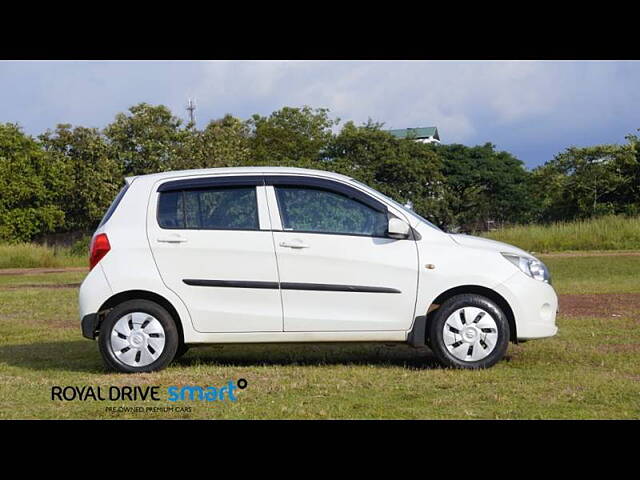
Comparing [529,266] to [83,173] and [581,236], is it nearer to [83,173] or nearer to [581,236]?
[581,236]

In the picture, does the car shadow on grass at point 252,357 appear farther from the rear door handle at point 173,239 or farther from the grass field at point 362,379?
the rear door handle at point 173,239

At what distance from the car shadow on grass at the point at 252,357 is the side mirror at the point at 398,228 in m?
1.29

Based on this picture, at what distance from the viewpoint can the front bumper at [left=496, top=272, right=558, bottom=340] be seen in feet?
26.7

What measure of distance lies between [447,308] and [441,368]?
0.60 m

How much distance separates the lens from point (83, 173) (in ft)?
161

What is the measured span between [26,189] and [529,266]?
43.4 m

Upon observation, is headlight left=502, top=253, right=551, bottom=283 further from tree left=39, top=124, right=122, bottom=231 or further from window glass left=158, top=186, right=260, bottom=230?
tree left=39, top=124, right=122, bottom=231

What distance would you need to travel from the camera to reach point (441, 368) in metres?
8.26

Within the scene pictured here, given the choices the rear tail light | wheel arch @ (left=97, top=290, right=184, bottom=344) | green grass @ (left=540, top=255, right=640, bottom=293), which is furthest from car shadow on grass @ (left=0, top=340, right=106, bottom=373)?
green grass @ (left=540, top=255, right=640, bottom=293)

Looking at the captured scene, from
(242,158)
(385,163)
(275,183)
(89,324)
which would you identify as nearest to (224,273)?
(275,183)

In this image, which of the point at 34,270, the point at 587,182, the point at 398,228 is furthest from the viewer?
the point at 587,182
